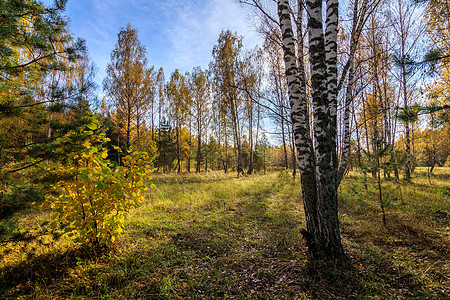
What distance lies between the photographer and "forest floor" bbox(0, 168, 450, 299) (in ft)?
6.79

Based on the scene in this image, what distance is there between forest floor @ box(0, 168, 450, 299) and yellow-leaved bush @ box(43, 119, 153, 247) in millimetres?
384

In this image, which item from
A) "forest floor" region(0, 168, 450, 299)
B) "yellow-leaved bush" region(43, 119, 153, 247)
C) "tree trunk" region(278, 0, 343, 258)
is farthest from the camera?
"tree trunk" region(278, 0, 343, 258)

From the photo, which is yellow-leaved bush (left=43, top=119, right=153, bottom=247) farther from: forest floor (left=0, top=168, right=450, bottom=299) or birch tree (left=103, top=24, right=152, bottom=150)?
birch tree (left=103, top=24, right=152, bottom=150)

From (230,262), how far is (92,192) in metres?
2.20

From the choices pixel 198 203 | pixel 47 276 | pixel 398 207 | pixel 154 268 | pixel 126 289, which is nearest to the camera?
pixel 126 289

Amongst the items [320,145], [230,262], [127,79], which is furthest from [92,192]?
[127,79]

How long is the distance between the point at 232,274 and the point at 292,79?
3179 millimetres

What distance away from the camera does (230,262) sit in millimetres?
2748

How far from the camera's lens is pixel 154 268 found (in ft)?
8.08

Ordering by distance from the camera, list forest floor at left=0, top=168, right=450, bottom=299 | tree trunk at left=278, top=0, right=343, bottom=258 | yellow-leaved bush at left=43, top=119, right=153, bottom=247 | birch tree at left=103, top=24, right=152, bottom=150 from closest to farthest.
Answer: forest floor at left=0, top=168, right=450, bottom=299 → yellow-leaved bush at left=43, top=119, right=153, bottom=247 → tree trunk at left=278, top=0, right=343, bottom=258 → birch tree at left=103, top=24, right=152, bottom=150

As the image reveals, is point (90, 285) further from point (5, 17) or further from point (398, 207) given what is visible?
point (398, 207)

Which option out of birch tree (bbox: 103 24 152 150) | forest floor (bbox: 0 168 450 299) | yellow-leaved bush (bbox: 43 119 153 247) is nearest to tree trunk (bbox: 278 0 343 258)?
forest floor (bbox: 0 168 450 299)

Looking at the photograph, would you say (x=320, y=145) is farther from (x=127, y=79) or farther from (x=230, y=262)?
(x=127, y=79)

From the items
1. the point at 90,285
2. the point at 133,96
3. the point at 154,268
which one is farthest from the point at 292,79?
the point at 133,96
